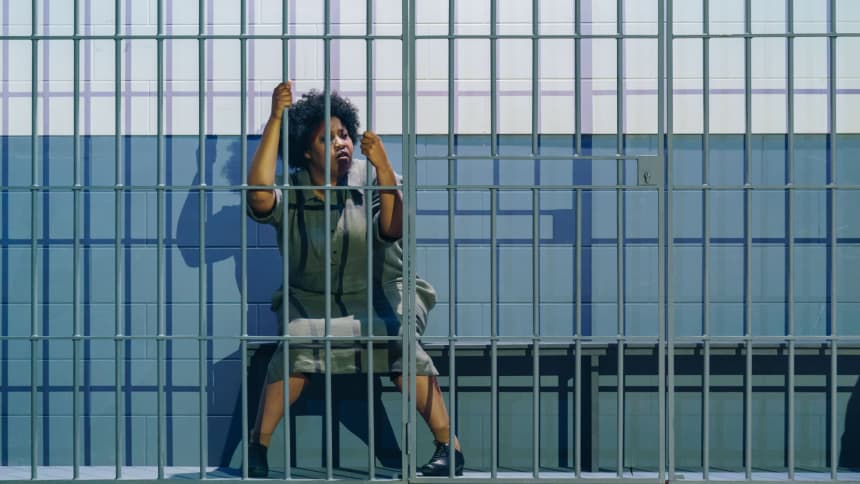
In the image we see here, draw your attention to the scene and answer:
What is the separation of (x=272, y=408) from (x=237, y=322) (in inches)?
21.9

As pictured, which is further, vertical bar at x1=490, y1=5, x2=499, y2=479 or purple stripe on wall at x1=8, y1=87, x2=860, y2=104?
purple stripe on wall at x1=8, y1=87, x2=860, y2=104

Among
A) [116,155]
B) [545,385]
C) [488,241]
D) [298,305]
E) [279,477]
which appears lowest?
[279,477]

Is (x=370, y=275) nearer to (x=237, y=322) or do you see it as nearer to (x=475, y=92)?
(x=237, y=322)

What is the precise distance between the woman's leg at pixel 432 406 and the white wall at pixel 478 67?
1367mm

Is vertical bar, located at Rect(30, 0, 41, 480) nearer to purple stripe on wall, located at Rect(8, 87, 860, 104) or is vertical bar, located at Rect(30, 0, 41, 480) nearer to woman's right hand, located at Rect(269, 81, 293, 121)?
purple stripe on wall, located at Rect(8, 87, 860, 104)

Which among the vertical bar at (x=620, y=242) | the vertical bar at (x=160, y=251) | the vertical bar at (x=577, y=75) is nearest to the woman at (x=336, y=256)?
the vertical bar at (x=160, y=251)

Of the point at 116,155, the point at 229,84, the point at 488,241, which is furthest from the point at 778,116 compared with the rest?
the point at 116,155

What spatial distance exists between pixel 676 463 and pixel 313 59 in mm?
2970

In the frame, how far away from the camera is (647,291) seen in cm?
581

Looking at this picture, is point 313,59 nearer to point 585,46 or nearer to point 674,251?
point 585,46

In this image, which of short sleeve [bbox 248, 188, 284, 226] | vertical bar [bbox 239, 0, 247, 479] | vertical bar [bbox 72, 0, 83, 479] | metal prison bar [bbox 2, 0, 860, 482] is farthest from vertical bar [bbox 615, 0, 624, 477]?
vertical bar [bbox 72, 0, 83, 479]

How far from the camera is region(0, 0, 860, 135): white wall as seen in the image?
19.0 feet

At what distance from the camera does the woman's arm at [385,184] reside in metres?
5.64

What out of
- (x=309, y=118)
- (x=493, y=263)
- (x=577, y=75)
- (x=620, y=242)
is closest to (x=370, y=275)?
(x=493, y=263)
